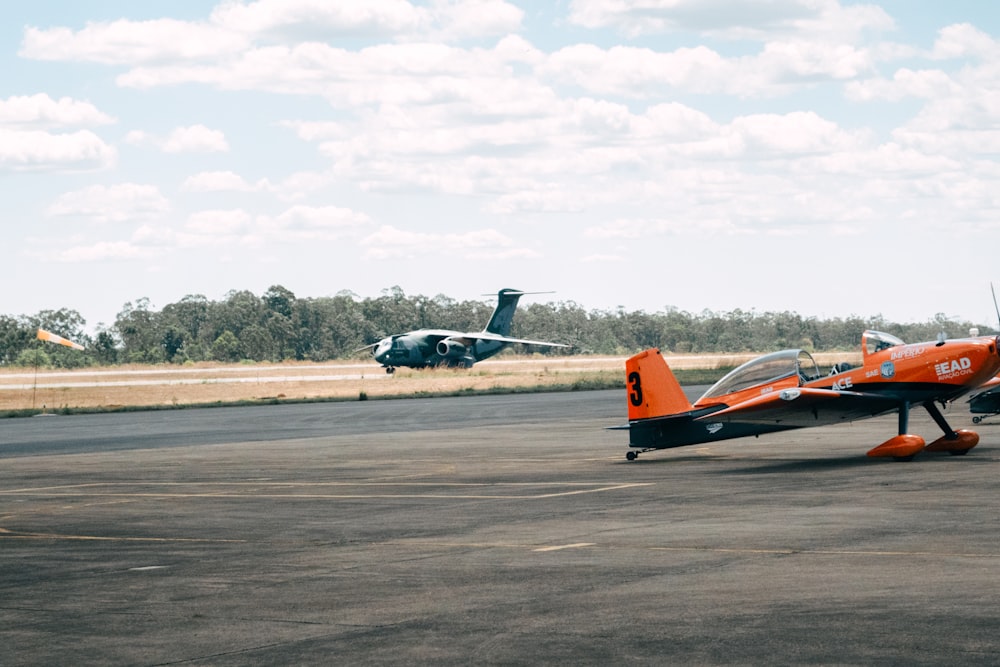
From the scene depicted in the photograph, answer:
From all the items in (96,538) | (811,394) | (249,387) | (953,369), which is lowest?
(96,538)

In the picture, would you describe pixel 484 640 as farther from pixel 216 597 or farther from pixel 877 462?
pixel 877 462

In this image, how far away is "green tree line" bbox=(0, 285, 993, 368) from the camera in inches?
5448

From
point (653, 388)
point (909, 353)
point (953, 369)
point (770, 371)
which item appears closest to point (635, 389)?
point (653, 388)

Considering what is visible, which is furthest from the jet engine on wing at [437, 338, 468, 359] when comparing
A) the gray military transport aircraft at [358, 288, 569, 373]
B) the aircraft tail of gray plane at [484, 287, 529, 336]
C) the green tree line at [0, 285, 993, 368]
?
the green tree line at [0, 285, 993, 368]

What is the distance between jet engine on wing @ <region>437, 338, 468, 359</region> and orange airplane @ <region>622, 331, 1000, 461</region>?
60.4m

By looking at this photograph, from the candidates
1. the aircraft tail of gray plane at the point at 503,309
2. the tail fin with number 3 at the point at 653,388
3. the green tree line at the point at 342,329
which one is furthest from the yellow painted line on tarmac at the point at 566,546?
the green tree line at the point at 342,329

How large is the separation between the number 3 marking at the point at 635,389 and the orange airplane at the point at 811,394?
0.06 ft

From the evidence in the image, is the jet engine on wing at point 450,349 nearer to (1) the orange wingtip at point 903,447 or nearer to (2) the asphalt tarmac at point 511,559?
(2) the asphalt tarmac at point 511,559

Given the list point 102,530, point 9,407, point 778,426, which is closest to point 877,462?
point 778,426

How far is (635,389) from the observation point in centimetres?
2397

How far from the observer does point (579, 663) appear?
25.7ft

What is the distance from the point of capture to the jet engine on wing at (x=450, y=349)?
3319 inches

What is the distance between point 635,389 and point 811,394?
3.47 meters

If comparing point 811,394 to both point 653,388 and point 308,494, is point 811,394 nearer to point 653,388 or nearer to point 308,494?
point 653,388
